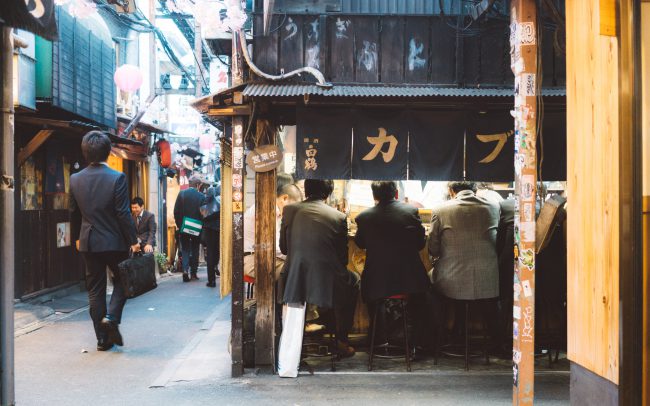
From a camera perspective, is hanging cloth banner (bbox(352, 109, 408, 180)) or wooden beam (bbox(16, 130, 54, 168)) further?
wooden beam (bbox(16, 130, 54, 168))

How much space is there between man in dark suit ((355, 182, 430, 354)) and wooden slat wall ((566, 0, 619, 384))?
3.33 meters

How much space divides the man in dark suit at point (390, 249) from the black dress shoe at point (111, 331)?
379 centimetres

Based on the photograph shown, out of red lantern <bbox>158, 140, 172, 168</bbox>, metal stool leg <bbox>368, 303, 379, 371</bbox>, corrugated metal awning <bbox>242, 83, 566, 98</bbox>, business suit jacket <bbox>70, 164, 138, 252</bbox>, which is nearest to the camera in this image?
corrugated metal awning <bbox>242, 83, 566, 98</bbox>

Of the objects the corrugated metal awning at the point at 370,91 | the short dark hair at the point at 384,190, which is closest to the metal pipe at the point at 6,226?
the corrugated metal awning at the point at 370,91

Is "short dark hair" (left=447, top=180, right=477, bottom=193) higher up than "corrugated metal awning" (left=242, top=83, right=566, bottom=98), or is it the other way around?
"corrugated metal awning" (left=242, top=83, right=566, bottom=98)

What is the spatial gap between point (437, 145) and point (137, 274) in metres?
4.69

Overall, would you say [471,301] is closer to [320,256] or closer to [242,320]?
[320,256]

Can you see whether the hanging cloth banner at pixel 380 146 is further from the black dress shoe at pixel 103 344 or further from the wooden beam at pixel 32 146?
the wooden beam at pixel 32 146

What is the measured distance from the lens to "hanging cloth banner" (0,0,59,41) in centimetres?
423

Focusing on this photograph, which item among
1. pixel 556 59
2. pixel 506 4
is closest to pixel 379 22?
pixel 506 4

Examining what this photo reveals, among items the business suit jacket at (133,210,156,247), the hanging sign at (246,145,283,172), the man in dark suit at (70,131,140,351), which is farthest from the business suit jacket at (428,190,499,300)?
the business suit jacket at (133,210,156,247)

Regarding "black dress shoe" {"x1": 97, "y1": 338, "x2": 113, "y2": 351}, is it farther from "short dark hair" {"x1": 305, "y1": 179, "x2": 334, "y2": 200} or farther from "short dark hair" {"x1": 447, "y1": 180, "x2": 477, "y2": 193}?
"short dark hair" {"x1": 447, "y1": 180, "x2": 477, "y2": 193}

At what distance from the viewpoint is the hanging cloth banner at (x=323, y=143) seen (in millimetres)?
8023

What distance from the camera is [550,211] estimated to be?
541 centimetres
